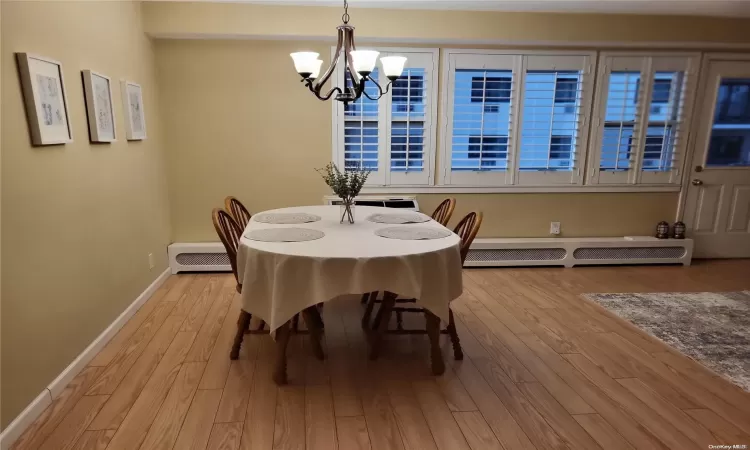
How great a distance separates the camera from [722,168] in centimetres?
448

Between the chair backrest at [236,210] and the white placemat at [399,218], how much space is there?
3.03 feet

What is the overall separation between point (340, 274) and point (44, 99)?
63.0 inches

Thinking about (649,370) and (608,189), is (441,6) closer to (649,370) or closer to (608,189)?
(608,189)

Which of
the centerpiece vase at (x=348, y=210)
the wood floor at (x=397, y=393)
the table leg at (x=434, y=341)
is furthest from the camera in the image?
the centerpiece vase at (x=348, y=210)

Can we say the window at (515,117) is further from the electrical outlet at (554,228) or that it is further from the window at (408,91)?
the electrical outlet at (554,228)

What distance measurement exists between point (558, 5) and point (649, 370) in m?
2.93

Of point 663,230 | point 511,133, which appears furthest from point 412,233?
point 663,230

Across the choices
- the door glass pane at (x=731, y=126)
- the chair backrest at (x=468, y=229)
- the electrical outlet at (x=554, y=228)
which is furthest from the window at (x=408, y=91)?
the door glass pane at (x=731, y=126)

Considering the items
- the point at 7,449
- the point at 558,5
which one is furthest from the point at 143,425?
the point at 558,5

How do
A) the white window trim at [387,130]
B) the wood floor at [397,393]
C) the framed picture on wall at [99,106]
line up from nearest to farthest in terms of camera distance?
the wood floor at [397,393] < the framed picture on wall at [99,106] < the white window trim at [387,130]

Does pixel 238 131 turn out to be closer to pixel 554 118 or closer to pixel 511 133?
pixel 511 133

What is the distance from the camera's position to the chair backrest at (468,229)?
8.12ft

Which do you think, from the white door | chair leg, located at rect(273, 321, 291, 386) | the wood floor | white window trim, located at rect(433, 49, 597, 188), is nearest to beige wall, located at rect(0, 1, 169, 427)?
the wood floor

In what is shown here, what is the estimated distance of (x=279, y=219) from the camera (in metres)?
2.84
